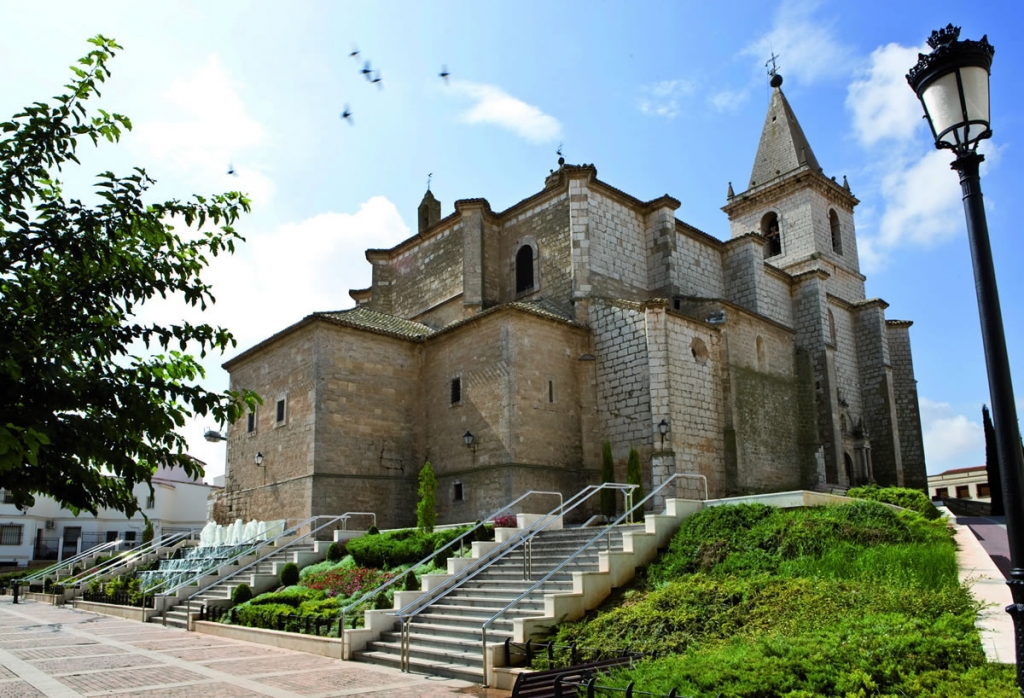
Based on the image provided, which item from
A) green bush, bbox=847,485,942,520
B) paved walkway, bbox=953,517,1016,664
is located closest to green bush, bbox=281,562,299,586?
paved walkway, bbox=953,517,1016,664

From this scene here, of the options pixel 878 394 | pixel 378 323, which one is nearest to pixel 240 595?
pixel 378 323

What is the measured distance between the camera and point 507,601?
12.4m

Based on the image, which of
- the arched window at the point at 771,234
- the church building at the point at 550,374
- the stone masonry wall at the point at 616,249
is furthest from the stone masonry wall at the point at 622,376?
the arched window at the point at 771,234

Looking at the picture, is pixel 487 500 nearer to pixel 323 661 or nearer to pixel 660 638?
pixel 323 661

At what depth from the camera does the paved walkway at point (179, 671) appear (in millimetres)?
9484

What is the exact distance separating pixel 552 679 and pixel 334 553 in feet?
38.3

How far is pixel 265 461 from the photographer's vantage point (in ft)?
82.2

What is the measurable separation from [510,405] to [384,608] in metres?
8.29

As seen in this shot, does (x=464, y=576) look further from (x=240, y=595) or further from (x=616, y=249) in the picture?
(x=616, y=249)

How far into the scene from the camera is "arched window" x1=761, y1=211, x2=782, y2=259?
3709 cm

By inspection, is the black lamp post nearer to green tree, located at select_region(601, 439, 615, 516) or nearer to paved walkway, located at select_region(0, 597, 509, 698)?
paved walkway, located at select_region(0, 597, 509, 698)

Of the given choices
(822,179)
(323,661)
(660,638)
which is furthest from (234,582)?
(822,179)

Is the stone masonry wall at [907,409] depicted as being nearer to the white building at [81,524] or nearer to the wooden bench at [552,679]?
the wooden bench at [552,679]

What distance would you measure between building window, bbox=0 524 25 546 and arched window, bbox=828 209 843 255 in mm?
47154
